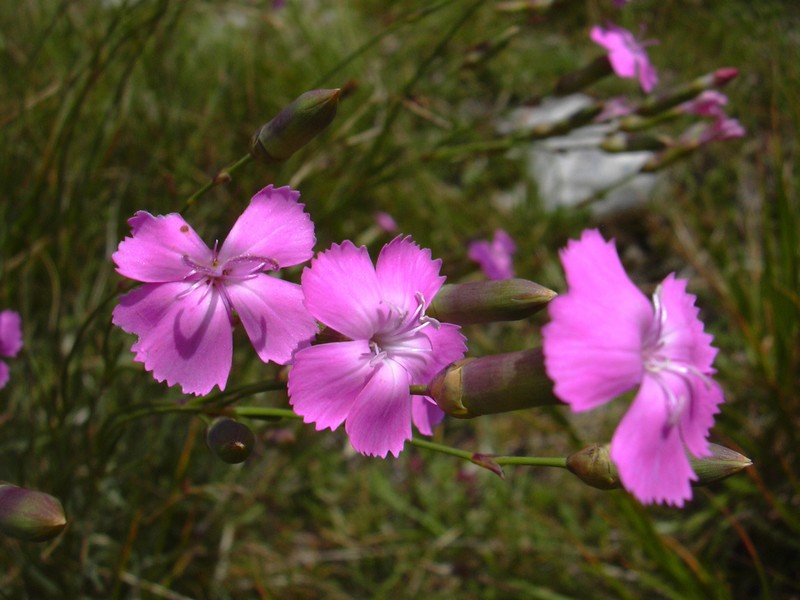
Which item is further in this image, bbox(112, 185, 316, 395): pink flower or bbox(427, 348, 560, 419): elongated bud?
bbox(112, 185, 316, 395): pink flower

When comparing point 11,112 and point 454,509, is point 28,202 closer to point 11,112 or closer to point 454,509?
point 11,112

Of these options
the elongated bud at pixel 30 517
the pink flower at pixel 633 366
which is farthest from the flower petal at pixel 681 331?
the elongated bud at pixel 30 517

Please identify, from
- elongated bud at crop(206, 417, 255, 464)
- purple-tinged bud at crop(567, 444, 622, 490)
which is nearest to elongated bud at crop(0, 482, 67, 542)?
elongated bud at crop(206, 417, 255, 464)

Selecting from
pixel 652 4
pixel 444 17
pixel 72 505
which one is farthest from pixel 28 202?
pixel 652 4

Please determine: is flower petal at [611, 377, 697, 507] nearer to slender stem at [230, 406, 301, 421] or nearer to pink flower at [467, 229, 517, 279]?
slender stem at [230, 406, 301, 421]

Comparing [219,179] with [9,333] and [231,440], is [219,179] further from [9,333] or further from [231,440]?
[9,333]

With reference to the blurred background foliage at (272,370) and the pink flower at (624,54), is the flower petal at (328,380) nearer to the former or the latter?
the blurred background foliage at (272,370)
